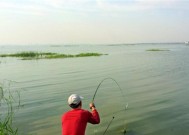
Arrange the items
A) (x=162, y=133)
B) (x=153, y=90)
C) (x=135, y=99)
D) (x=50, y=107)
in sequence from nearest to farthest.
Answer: (x=162, y=133) → (x=50, y=107) → (x=135, y=99) → (x=153, y=90)

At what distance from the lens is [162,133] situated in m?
10.8

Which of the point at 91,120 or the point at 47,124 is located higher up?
the point at 91,120

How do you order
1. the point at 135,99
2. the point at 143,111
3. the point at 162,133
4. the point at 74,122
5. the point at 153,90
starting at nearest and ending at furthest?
the point at 74,122, the point at 162,133, the point at 143,111, the point at 135,99, the point at 153,90

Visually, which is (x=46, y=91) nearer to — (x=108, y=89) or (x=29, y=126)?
(x=108, y=89)

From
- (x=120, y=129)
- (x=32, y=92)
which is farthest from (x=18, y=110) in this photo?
(x=120, y=129)

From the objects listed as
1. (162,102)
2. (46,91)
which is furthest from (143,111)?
(46,91)

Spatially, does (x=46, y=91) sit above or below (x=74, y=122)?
below

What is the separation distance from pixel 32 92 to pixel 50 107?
15.2 feet

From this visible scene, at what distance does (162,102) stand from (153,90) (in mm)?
3596

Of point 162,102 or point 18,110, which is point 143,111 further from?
point 18,110

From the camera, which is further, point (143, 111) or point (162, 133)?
point (143, 111)

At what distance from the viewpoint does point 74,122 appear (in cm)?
591

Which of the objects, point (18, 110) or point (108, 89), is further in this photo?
point (108, 89)

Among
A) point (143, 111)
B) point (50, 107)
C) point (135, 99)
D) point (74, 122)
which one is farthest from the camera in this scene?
point (135, 99)
